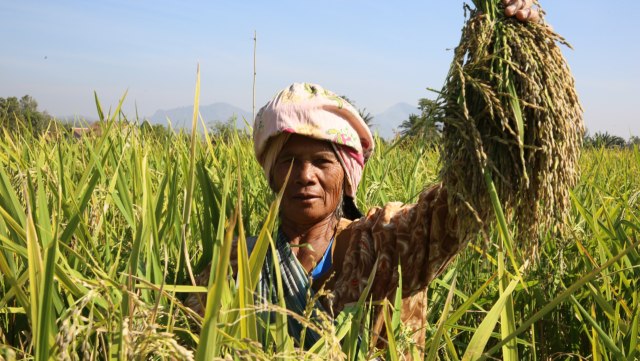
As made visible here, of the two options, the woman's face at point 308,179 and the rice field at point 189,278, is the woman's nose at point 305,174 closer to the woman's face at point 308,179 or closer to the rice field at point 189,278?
the woman's face at point 308,179

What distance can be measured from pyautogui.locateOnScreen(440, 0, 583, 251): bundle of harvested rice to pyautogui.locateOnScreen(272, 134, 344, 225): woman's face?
0.62 meters

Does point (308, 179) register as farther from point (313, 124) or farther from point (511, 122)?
point (511, 122)

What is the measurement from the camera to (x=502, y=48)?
4.06 feet

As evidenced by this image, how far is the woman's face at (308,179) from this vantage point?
1.89 metres

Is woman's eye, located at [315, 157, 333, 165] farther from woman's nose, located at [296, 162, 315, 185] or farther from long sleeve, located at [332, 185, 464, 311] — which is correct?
long sleeve, located at [332, 185, 464, 311]

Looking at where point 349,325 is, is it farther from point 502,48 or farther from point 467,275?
point 467,275

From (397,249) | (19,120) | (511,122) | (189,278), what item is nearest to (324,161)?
(397,249)

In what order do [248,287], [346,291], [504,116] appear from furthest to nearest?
1. [346,291]
2. [504,116]
3. [248,287]

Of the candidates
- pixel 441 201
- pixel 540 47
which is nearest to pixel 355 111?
pixel 441 201

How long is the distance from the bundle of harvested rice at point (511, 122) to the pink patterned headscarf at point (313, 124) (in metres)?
0.64

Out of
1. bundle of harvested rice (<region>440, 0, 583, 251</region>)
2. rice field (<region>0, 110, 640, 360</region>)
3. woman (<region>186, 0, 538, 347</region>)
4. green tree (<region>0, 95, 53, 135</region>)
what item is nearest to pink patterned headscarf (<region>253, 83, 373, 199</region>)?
woman (<region>186, 0, 538, 347</region>)

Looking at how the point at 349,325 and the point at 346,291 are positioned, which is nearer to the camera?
the point at 349,325

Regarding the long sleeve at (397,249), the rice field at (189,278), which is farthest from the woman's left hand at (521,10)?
the long sleeve at (397,249)

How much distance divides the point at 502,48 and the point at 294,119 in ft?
2.54
